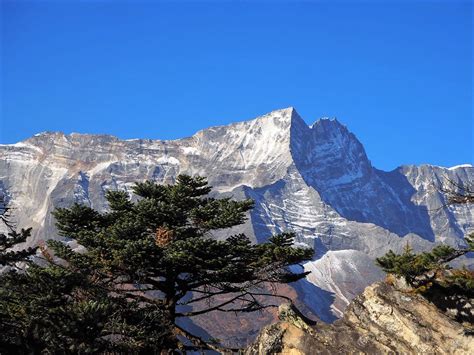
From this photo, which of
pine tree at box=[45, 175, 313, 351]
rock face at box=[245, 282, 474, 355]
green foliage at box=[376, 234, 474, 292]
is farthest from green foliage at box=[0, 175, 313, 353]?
green foliage at box=[376, 234, 474, 292]

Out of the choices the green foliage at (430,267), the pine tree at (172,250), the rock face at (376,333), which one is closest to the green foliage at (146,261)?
the pine tree at (172,250)

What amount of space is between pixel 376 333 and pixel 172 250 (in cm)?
818

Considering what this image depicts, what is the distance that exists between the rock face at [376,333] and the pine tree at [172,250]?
316cm

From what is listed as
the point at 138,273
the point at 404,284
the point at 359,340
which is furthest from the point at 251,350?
the point at 404,284

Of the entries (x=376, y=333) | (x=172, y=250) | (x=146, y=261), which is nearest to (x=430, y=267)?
(x=376, y=333)

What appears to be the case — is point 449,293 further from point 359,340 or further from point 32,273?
point 32,273

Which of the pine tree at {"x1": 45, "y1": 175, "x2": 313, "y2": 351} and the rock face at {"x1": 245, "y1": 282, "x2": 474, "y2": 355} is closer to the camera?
the rock face at {"x1": 245, "y1": 282, "x2": 474, "y2": 355}

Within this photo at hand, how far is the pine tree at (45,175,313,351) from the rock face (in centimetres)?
316

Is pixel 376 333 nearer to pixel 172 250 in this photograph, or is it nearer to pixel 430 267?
pixel 430 267

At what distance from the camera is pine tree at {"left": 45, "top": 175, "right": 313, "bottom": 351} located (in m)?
23.9

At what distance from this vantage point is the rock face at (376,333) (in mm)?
21594

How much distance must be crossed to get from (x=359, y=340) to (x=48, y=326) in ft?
35.9

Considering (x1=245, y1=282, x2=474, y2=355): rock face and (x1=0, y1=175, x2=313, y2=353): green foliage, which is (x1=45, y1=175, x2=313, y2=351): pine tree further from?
(x1=245, y1=282, x2=474, y2=355): rock face

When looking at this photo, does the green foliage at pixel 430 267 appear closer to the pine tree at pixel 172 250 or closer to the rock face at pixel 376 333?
the rock face at pixel 376 333
